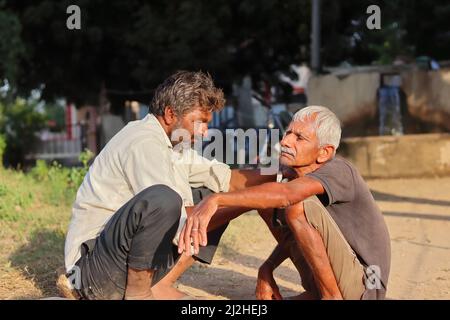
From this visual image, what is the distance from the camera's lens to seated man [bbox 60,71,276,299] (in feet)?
9.74

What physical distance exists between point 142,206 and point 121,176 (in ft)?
1.10

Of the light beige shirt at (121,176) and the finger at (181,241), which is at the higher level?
the light beige shirt at (121,176)

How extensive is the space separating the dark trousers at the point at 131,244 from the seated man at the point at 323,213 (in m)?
0.13

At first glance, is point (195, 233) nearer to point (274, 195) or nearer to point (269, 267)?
point (274, 195)

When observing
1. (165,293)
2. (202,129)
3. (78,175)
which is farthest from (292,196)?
(78,175)

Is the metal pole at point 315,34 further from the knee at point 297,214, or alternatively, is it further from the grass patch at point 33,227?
the knee at point 297,214

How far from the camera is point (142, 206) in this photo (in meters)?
2.90

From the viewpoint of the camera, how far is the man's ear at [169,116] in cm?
331

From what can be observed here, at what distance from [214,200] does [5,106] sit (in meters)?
13.9

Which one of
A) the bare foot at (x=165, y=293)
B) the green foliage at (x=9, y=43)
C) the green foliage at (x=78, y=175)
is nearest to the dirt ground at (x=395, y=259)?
the bare foot at (x=165, y=293)

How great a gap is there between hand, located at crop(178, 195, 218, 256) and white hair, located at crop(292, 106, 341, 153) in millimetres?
647

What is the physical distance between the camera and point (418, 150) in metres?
9.86
